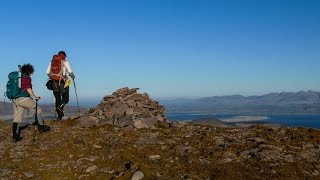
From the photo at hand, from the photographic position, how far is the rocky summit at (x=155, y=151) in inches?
585

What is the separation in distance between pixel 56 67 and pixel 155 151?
10.3m

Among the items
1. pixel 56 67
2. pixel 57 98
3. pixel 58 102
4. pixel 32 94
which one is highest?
pixel 56 67

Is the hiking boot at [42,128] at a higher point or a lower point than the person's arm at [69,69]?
lower

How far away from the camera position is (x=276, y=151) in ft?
55.9

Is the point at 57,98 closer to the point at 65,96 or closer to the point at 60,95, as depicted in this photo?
the point at 60,95

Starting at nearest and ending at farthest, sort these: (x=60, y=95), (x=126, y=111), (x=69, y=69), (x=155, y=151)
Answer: (x=155, y=151) → (x=69, y=69) → (x=126, y=111) → (x=60, y=95)

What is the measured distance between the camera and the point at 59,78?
2441 cm

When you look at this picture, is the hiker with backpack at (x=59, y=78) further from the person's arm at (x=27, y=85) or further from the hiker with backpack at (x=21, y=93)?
→ the person's arm at (x=27, y=85)

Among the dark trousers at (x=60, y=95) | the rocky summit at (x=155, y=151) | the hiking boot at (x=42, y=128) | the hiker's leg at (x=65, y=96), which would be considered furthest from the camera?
the hiker's leg at (x=65, y=96)

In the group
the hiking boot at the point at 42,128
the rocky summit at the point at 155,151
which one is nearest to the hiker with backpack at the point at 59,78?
the rocky summit at the point at 155,151

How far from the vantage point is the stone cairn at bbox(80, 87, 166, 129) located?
23625 millimetres

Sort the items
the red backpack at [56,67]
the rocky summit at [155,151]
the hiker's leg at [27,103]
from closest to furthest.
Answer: the rocky summit at [155,151] → the hiker's leg at [27,103] → the red backpack at [56,67]

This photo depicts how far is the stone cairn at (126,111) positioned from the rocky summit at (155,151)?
0.41 feet

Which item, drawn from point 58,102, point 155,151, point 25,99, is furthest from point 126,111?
point 155,151
